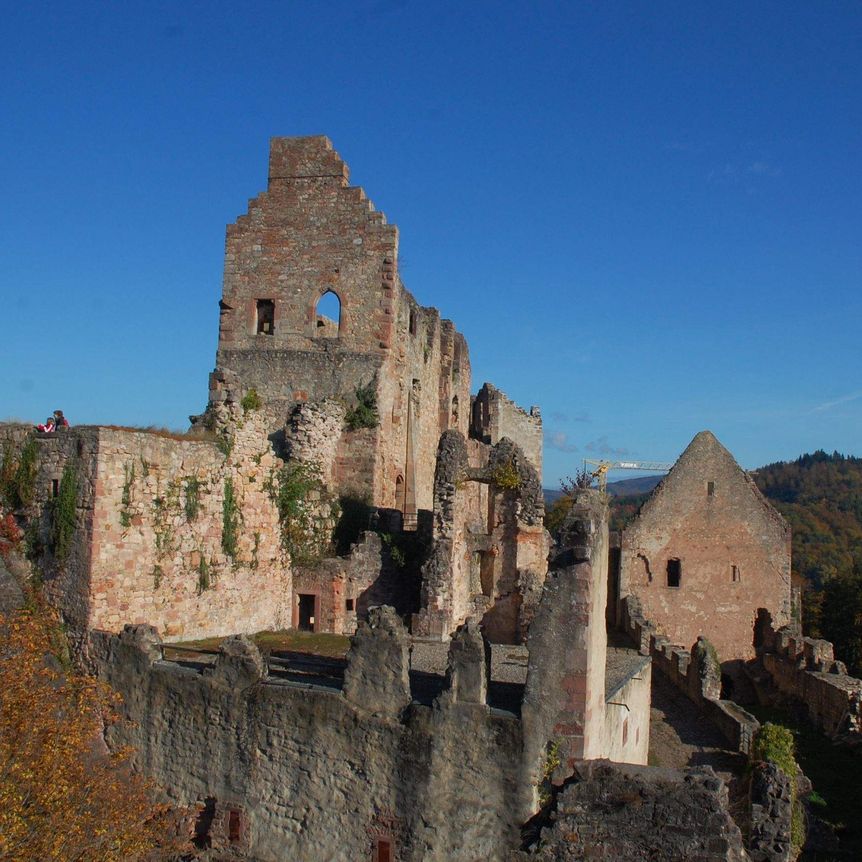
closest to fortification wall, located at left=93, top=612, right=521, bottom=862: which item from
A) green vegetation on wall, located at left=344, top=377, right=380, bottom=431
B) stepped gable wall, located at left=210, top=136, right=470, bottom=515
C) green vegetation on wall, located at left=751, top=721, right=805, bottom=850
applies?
green vegetation on wall, located at left=751, top=721, right=805, bottom=850

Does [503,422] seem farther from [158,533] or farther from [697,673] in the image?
[158,533]

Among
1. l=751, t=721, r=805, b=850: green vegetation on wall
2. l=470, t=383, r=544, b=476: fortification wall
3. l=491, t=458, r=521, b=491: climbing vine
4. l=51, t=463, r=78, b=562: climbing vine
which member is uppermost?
l=470, t=383, r=544, b=476: fortification wall

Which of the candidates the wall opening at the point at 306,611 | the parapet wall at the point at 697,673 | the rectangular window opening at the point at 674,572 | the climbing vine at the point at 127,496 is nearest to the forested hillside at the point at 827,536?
the rectangular window opening at the point at 674,572

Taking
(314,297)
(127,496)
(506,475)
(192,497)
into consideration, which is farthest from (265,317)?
(127,496)

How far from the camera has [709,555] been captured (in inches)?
1224

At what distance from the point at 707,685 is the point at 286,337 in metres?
14.2

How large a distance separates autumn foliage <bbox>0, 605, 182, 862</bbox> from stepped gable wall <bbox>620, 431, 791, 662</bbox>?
794 inches

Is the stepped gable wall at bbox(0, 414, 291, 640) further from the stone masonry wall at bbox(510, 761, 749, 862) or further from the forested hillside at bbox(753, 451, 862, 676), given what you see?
the forested hillside at bbox(753, 451, 862, 676)

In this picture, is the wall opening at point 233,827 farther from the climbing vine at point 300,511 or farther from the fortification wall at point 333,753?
the climbing vine at point 300,511

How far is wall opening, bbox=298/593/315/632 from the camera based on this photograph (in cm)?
2270

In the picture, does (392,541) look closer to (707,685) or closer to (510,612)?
(510,612)

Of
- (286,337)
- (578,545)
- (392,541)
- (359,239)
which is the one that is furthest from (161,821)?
(359,239)

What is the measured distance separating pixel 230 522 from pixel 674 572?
1674 cm

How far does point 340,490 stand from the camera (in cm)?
2453
